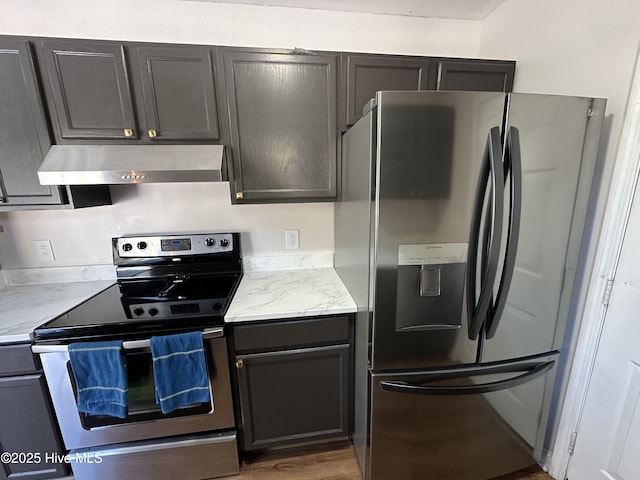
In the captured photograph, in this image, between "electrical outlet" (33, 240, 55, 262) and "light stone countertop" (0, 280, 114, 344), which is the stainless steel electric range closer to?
"light stone countertop" (0, 280, 114, 344)

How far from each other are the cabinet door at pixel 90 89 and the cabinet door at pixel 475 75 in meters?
1.63

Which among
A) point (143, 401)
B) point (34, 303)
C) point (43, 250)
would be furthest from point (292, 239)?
point (43, 250)

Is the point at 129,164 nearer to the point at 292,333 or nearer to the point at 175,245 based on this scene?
the point at 175,245

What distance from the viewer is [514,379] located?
1261 millimetres

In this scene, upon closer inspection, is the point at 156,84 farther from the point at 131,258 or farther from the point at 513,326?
the point at 513,326

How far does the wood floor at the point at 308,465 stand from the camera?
4.88 feet

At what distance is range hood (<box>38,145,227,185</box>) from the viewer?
1256mm

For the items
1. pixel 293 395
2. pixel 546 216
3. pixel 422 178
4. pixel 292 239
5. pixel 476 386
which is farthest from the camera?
pixel 292 239

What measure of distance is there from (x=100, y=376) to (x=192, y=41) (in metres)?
1.79

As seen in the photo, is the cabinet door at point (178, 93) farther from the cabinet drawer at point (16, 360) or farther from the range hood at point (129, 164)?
the cabinet drawer at point (16, 360)

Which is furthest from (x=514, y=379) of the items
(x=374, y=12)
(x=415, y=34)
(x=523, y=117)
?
(x=374, y=12)

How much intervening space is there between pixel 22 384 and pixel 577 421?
2.59 metres

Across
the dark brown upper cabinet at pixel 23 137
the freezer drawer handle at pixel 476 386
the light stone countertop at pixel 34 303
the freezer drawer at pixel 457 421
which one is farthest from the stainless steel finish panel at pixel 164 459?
the dark brown upper cabinet at pixel 23 137

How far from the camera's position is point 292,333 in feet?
4.50
